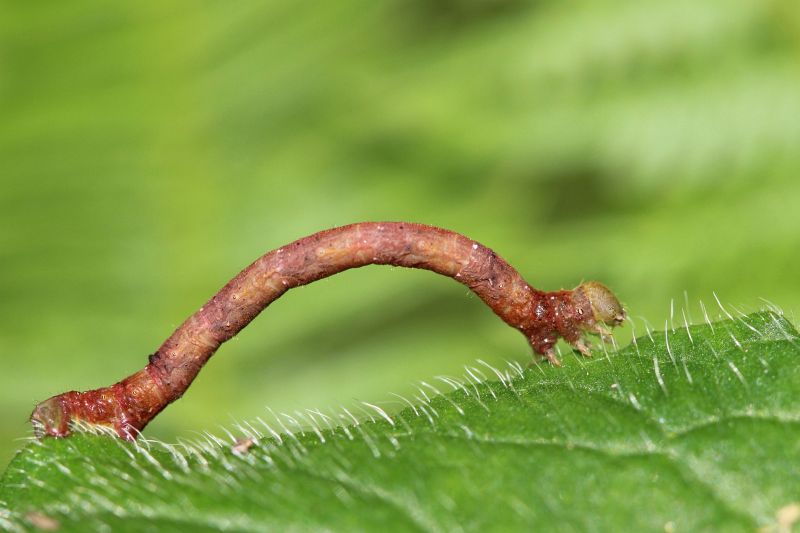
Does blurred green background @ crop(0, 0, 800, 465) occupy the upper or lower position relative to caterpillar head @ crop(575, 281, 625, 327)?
upper

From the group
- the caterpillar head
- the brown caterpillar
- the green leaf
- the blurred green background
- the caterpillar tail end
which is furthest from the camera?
the blurred green background

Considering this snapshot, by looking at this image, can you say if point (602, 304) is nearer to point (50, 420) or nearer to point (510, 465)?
point (510, 465)

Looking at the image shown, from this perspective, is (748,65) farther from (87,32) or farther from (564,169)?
(87,32)

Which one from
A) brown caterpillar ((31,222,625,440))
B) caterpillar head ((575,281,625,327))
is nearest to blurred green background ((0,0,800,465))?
caterpillar head ((575,281,625,327))

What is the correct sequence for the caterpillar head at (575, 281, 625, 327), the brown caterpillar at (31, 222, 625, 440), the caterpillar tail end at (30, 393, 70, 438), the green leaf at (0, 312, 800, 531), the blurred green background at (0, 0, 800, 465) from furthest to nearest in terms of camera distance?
1. the blurred green background at (0, 0, 800, 465)
2. the caterpillar head at (575, 281, 625, 327)
3. the brown caterpillar at (31, 222, 625, 440)
4. the caterpillar tail end at (30, 393, 70, 438)
5. the green leaf at (0, 312, 800, 531)

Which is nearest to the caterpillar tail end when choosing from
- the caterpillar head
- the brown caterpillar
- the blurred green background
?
the brown caterpillar

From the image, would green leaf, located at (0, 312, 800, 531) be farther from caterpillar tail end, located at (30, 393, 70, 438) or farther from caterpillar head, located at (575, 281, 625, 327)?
caterpillar head, located at (575, 281, 625, 327)

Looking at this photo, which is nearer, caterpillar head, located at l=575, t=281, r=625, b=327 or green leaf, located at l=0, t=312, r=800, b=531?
green leaf, located at l=0, t=312, r=800, b=531
